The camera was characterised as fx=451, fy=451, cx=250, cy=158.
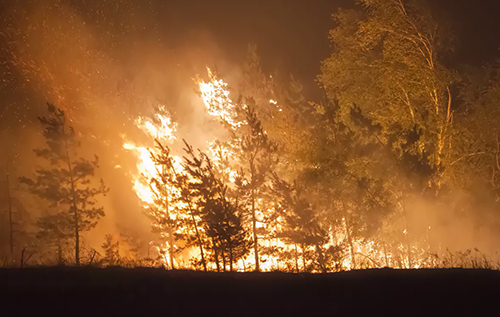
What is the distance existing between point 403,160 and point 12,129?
Result: 81.6 metres

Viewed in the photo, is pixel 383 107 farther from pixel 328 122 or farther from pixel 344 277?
pixel 344 277

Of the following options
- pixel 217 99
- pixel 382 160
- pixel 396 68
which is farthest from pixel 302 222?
pixel 217 99

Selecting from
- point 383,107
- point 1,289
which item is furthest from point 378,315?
point 383,107

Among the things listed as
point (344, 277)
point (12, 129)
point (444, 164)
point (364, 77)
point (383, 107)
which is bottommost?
point (344, 277)

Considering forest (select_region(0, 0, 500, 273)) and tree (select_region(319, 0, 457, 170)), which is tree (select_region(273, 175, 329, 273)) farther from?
tree (select_region(319, 0, 457, 170))

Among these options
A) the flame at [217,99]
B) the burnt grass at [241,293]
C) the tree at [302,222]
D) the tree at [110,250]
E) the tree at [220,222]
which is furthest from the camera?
the flame at [217,99]

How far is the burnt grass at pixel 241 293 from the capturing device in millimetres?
6500

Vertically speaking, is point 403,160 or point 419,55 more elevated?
point 419,55

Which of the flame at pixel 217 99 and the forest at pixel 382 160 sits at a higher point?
the flame at pixel 217 99

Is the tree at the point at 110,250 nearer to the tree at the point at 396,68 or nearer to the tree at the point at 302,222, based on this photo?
the tree at the point at 302,222

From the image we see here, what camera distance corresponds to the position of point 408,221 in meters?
26.5

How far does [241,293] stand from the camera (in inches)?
288

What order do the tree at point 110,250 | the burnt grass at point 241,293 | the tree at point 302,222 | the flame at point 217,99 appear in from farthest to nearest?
the flame at point 217,99 → the tree at point 302,222 → the tree at point 110,250 → the burnt grass at point 241,293

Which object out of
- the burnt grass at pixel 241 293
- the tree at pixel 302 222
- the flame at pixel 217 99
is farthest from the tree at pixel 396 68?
the flame at pixel 217 99
